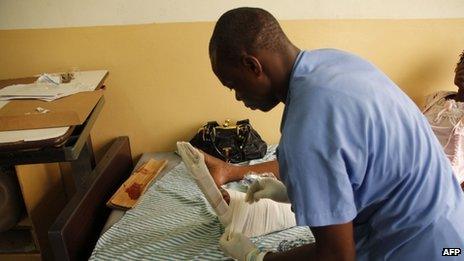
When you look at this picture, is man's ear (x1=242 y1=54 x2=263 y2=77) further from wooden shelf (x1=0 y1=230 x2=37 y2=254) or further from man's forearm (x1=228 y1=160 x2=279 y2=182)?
wooden shelf (x1=0 y1=230 x2=37 y2=254)

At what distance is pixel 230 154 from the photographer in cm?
185

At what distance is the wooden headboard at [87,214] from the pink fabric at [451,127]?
1.59 m

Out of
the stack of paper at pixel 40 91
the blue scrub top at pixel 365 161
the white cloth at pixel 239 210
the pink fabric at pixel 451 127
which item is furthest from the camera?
the pink fabric at pixel 451 127

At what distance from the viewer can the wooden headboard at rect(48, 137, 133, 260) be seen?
3.89ft

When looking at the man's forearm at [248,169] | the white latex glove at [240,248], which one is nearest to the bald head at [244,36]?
the white latex glove at [240,248]

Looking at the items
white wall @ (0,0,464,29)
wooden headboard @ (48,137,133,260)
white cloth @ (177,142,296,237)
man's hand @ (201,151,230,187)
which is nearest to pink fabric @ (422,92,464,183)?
white wall @ (0,0,464,29)

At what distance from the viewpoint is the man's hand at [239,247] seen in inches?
38.2

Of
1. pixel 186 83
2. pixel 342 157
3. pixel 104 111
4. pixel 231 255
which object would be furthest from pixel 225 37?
pixel 104 111

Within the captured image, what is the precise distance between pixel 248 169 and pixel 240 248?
0.65m

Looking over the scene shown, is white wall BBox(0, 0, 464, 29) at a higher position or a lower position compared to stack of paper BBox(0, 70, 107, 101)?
higher

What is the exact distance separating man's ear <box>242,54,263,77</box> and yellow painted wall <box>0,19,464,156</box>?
1279mm

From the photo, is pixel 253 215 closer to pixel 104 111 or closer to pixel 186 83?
pixel 186 83

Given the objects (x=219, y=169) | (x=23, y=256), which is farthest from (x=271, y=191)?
(x=23, y=256)

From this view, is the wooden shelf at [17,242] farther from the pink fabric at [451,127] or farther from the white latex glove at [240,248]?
the pink fabric at [451,127]
